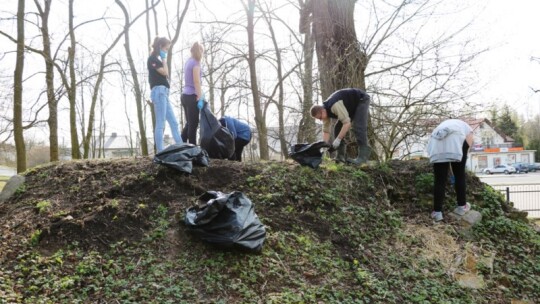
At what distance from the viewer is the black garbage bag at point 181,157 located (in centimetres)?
451

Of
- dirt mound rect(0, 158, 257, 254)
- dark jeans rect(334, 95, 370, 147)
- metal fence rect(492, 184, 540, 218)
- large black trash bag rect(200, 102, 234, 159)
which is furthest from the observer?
metal fence rect(492, 184, 540, 218)

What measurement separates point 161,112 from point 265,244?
8.29 feet

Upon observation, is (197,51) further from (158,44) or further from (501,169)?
(501,169)

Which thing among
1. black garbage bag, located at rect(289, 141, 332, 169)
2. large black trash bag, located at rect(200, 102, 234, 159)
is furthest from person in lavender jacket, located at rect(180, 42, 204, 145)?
black garbage bag, located at rect(289, 141, 332, 169)

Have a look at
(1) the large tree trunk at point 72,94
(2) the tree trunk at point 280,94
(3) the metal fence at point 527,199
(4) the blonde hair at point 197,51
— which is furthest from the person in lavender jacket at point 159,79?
(3) the metal fence at point 527,199

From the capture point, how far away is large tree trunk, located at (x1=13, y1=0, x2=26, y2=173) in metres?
10.6

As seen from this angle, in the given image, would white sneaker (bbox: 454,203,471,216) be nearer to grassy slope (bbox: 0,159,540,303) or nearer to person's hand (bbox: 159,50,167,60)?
grassy slope (bbox: 0,159,540,303)

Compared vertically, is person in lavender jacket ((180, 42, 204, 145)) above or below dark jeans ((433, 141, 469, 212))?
above

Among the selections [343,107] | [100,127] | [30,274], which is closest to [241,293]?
[30,274]

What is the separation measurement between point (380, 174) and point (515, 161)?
4347 cm

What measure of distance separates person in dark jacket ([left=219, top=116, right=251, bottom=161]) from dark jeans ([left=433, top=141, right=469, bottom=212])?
2560 millimetres

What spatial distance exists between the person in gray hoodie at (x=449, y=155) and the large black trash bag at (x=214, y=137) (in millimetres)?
2607

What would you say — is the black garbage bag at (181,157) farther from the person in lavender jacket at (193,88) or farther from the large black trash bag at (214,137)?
the person in lavender jacket at (193,88)

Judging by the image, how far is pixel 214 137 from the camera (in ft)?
17.1
